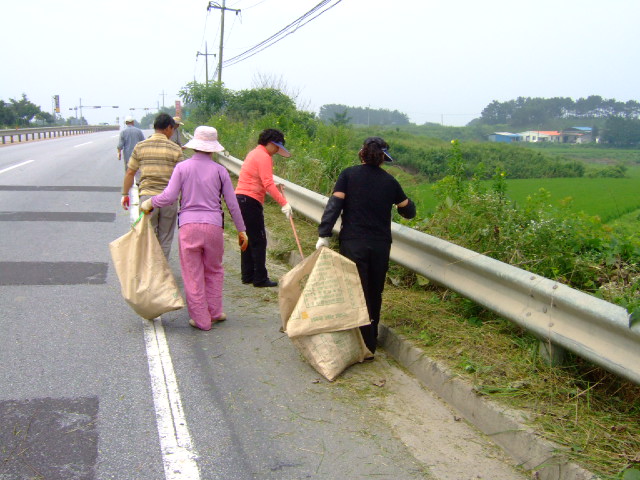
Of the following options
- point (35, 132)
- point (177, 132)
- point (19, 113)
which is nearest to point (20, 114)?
point (19, 113)

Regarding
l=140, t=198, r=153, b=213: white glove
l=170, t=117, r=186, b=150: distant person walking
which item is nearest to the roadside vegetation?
l=170, t=117, r=186, b=150: distant person walking

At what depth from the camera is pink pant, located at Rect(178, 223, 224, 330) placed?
611 centimetres

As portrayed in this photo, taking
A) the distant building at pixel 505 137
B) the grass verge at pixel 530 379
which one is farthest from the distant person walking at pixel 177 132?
the distant building at pixel 505 137

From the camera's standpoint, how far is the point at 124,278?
19.6 ft

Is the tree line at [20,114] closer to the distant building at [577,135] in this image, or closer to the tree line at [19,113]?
the tree line at [19,113]

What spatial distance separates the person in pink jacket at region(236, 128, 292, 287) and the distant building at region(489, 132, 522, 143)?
41.9m

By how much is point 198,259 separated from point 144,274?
50cm

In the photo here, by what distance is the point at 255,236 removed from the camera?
761cm

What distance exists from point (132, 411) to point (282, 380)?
1.15m

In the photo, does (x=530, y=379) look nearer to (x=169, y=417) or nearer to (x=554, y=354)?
(x=554, y=354)

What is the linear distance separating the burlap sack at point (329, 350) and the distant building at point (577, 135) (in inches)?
1419

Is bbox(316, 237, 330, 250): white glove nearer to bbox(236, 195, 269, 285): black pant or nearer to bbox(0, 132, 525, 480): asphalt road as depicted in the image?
bbox(0, 132, 525, 480): asphalt road

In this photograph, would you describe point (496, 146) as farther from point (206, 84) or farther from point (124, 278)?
point (124, 278)

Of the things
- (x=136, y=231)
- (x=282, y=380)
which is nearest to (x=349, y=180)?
(x=282, y=380)
